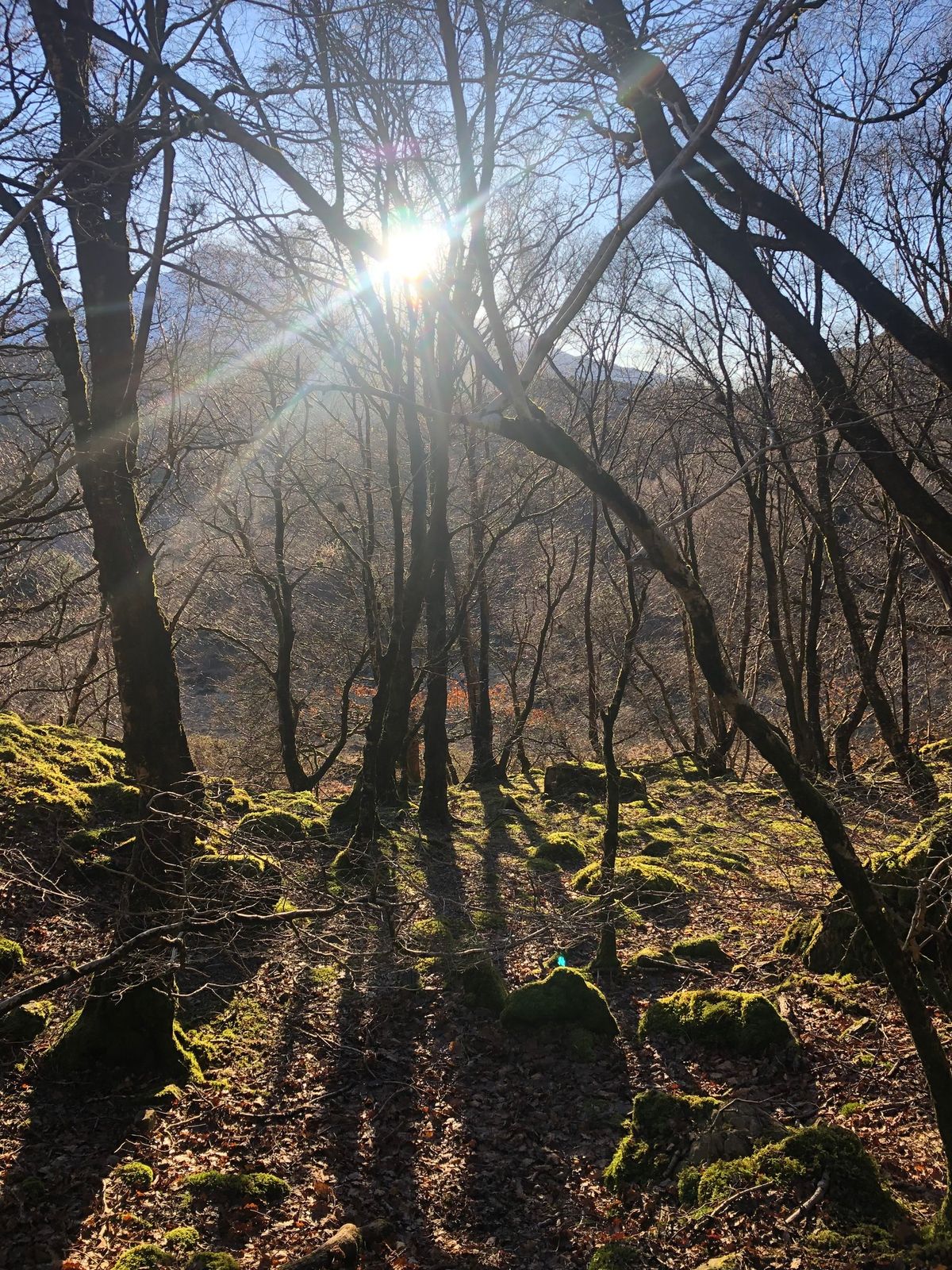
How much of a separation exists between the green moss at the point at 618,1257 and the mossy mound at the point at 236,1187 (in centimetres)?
152

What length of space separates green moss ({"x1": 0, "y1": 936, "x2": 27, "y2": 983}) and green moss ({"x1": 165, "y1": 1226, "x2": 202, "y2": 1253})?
6.68 ft

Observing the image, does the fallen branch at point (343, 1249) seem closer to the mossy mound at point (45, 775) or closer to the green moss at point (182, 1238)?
the green moss at point (182, 1238)

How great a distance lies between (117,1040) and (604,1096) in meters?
2.84

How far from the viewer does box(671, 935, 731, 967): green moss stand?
6359mm

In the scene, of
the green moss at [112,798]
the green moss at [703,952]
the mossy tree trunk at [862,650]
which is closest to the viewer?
the green moss at [703,952]

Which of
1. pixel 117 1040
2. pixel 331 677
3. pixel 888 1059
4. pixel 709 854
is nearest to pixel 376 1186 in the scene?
pixel 117 1040

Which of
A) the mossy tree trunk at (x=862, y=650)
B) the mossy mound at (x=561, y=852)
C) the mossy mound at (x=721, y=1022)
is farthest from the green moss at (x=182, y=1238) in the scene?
the mossy tree trunk at (x=862, y=650)

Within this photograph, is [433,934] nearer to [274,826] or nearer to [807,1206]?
[274,826]

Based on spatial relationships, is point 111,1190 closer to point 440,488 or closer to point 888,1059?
point 888,1059

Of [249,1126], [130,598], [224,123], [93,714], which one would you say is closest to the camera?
[224,123]

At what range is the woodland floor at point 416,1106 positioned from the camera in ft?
11.8

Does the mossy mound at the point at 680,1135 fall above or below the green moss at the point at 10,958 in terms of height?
below

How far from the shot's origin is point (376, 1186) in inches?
163

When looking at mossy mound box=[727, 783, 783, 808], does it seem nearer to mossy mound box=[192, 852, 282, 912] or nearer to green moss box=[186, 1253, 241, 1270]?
mossy mound box=[192, 852, 282, 912]
